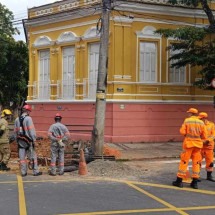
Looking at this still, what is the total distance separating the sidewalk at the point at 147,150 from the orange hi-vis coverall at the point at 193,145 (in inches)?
234

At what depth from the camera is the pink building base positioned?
2059 cm

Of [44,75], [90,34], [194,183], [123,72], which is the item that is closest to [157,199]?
[194,183]

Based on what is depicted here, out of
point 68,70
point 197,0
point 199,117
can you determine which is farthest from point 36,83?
point 199,117

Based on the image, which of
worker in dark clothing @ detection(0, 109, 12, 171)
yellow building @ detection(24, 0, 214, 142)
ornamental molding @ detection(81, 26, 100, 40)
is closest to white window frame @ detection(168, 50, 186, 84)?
yellow building @ detection(24, 0, 214, 142)

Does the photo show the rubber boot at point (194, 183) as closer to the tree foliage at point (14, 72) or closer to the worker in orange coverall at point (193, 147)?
the worker in orange coverall at point (193, 147)

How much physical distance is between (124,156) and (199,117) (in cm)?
600

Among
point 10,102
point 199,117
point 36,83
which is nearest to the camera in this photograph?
point 199,117

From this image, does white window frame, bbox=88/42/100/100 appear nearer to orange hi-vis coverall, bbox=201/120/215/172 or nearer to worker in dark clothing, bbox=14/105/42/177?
worker in dark clothing, bbox=14/105/42/177

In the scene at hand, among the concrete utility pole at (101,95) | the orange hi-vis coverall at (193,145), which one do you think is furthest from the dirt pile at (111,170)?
the orange hi-vis coverall at (193,145)

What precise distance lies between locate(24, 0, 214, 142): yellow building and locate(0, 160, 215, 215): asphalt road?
31.1 ft

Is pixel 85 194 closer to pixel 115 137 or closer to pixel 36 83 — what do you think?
pixel 115 137

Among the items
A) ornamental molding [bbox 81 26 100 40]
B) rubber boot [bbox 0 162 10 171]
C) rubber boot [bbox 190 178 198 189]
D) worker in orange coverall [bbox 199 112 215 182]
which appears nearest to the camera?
rubber boot [bbox 190 178 198 189]

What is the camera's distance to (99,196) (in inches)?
346

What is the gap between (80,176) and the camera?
11422 mm
